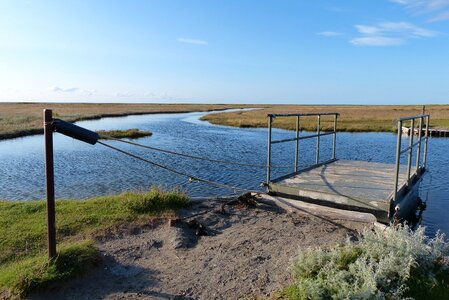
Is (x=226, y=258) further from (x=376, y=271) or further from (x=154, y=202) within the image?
(x=154, y=202)

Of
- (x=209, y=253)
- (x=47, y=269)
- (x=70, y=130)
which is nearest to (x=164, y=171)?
(x=209, y=253)

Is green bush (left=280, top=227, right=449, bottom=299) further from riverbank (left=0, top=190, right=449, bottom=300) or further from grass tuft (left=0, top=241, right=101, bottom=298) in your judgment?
grass tuft (left=0, top=241, right=101, bottom=298)

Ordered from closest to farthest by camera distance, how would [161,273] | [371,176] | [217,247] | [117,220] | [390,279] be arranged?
[390,279]
[161,273]
[217,247]
[117,220]
[371,176]

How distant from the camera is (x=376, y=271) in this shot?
4.19 m

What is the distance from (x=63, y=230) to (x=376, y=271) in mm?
5202

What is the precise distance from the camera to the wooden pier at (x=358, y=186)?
23.0 feet

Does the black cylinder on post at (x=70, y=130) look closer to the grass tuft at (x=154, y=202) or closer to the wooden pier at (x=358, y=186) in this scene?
the grass tuft at (x=154, y=202)

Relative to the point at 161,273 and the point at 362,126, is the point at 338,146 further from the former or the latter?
the point at 161,273

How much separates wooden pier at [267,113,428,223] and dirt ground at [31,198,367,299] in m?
0.47

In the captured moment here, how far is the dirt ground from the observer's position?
15.1ft

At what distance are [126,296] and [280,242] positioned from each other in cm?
258

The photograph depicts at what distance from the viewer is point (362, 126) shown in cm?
4391

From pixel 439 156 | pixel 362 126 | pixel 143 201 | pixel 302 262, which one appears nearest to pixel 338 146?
pixel 439 156

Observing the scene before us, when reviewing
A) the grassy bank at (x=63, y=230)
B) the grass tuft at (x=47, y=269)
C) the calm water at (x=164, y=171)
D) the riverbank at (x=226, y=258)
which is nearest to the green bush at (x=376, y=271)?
the riverbank at (x=226, y=258)
